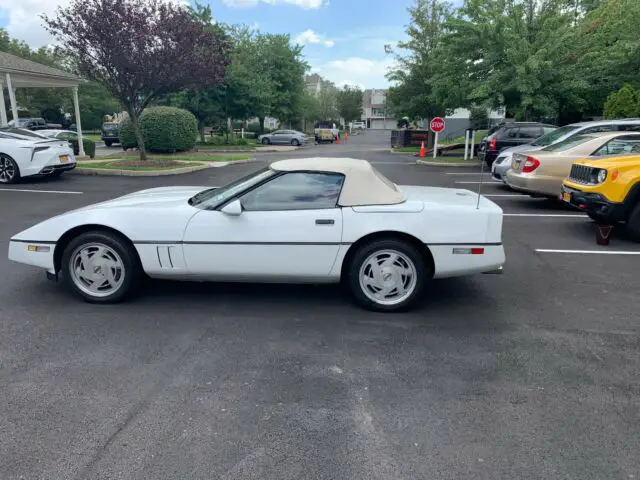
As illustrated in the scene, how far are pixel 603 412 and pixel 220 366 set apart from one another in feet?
8.14

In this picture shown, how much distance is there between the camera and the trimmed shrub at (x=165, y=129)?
22.3m

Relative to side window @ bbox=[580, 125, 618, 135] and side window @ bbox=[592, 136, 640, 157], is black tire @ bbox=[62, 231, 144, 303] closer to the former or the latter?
side window @ bbox=[592, 136, 640, 157]

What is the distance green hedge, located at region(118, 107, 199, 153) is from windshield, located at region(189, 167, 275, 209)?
1873 centimetres

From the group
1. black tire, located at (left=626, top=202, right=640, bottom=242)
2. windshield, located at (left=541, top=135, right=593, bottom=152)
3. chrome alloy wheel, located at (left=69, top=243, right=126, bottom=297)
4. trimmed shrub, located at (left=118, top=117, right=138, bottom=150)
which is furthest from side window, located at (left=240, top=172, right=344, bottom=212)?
trimmed shrub, located at (left=118, top=117, right=138, bottom=150)

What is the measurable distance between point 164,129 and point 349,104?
69.1 meters

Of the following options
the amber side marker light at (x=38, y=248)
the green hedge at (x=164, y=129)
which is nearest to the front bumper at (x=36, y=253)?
the amber side marker light at (x=38, y=248)

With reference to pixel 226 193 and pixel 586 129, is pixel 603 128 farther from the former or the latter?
pixel 226 193

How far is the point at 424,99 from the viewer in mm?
28641

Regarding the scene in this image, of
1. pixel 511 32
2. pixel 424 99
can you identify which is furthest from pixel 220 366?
pixel 424 99

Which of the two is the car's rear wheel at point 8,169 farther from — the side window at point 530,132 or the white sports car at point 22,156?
the side window at point 530,132

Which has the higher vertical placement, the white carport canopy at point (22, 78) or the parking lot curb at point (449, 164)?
the white carport canopy at point (22, 78)

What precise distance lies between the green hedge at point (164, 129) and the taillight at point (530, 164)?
658 inches

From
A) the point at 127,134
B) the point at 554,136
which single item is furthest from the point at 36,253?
the point at 127,134

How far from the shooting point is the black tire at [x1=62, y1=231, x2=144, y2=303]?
15.1ft
